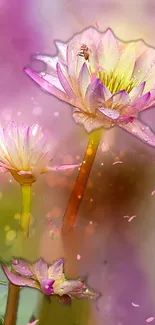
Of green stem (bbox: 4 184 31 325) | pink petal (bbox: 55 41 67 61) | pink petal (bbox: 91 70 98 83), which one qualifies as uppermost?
pink petal (bbox: 55 41 67 61)

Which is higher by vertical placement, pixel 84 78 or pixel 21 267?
pixel 84 78

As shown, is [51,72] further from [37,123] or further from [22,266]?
[22,266]

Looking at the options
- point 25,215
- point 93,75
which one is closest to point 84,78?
point 93,75

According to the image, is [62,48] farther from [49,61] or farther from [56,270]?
[56,270]

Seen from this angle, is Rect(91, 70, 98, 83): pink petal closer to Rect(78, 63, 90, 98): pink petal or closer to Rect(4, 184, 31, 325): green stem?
Rect(78, 63, 90, 98): pink petal

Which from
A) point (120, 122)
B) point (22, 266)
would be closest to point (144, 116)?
point (120, 122)

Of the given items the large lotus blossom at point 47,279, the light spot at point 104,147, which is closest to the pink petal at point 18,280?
the large lotus blossom at point 47,279

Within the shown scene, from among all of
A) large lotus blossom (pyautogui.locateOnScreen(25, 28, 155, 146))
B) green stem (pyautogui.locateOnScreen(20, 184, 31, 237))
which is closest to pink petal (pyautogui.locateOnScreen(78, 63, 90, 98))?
large lotus blossom (pyautogui.locateOnScreen(25, 28, 155, 146))
